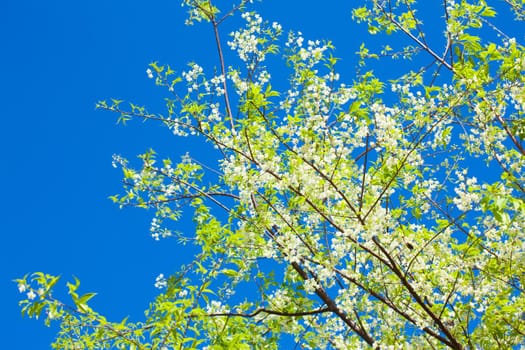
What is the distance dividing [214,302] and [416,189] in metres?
2.09

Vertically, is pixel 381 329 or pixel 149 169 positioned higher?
pixel 149 169

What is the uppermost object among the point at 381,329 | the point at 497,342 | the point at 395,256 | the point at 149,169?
the point at 149,169

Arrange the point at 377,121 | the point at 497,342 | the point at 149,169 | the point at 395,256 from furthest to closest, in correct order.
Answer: the point at 149,169 < the point at 395,256 < the point at 497,342 < the point at 377,121

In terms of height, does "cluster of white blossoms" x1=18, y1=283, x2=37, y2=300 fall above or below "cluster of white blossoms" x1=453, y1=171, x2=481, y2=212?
below

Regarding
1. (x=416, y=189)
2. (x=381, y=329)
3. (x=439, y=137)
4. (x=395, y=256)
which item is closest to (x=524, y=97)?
(x=439, y=137)

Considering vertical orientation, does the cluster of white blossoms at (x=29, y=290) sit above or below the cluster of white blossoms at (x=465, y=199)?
below

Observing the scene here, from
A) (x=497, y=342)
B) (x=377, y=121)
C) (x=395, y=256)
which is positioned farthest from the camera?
(x=395, y=256)

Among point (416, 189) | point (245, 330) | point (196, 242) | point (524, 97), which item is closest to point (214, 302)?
point (245, 330)

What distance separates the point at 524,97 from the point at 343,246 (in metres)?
1.89

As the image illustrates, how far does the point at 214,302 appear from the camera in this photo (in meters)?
5.04

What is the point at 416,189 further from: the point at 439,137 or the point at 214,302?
the point at 214,302

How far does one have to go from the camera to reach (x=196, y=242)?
584 centimetres

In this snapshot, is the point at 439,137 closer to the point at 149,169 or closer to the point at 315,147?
the point at 315,147

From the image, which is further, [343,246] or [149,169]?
[149,169]
